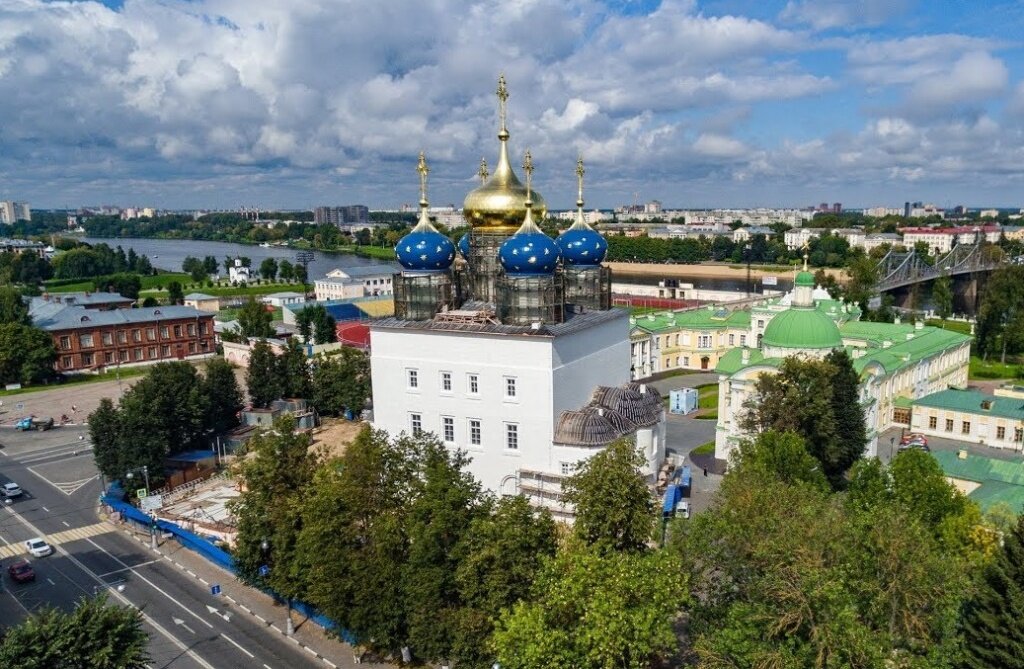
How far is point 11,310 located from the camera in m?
55.0

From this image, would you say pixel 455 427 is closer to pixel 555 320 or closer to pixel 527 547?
pixel 555 320

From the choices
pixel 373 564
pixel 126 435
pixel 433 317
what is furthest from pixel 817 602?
pixel 126 435

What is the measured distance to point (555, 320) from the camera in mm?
27016

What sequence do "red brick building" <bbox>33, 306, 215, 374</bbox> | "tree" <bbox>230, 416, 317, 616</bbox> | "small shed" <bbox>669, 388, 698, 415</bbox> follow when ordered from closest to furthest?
"tree" <bbox>230, 416, 317, 616</bbox> → "small shed" <bbox>669, 388, 698, 415</bbox> → "red brick building" <bbox>33, 306, 215, 374</bbox>

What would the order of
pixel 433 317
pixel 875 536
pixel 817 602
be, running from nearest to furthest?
pixel 817 602, pixel 875 536, pixel 433 317

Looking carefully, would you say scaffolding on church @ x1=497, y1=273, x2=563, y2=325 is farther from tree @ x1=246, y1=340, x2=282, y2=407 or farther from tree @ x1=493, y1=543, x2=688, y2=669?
tree @ x1=246, y1=340, x2=282, y2=407

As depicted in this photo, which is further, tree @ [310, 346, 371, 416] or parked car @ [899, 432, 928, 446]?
tree @ [310, 346, 371, 416]

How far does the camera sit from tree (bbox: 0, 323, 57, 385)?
168 ft

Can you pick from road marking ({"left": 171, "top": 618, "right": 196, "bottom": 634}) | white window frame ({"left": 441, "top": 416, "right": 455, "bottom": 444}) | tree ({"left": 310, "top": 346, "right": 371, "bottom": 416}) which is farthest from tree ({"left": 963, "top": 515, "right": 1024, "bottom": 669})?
tree ({"left": 310, "top": 346, "right": 371, "bottom": 416})

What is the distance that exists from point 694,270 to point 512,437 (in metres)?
124

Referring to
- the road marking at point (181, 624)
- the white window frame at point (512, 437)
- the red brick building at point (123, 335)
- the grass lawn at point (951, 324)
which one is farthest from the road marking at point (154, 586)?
the grass lawn at point (951, 324)

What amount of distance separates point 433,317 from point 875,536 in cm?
1756

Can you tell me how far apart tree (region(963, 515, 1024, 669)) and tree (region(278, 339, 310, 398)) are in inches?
1322

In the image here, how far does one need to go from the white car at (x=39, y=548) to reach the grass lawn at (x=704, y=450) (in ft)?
87.4
